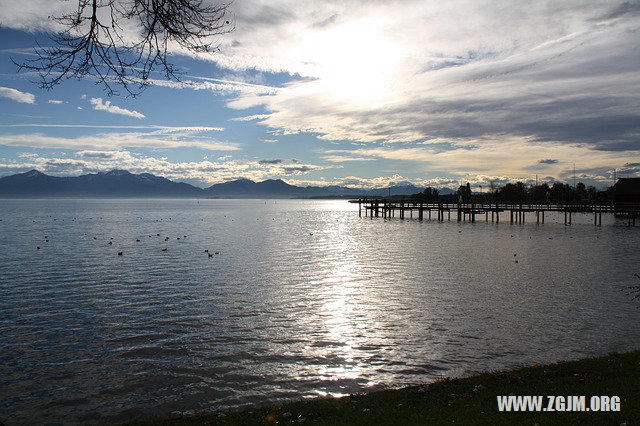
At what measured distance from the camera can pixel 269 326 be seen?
49.2 ft

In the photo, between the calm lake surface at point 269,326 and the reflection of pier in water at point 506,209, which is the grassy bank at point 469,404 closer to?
the calm lake surface at point 269,326

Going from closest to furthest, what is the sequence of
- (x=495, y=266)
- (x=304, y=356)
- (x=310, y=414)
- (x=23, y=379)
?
(x=310, y=414) < (x=23, y=379) < (x=304, y=356) < (x=495, y=266)

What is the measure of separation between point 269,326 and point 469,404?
8.34 metres

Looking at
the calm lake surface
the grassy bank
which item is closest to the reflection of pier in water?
the calm lake surface

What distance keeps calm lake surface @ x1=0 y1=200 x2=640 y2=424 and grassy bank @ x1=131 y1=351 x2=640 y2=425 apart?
1.40 m

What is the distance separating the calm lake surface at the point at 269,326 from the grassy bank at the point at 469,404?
1.40 metres

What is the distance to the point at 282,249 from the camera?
37594mm

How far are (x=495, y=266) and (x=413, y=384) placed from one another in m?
19.9

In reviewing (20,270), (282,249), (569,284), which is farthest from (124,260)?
(569,284)

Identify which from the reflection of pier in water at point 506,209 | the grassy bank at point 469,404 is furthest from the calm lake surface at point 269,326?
the reflection of pier in water at point 506,209

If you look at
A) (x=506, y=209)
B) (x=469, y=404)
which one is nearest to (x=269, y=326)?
(x=469, y=404)

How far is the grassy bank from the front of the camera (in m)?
7.17

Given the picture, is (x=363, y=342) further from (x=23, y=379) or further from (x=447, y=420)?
(x=23, y=379)

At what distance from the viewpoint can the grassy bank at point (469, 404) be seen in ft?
23.5
